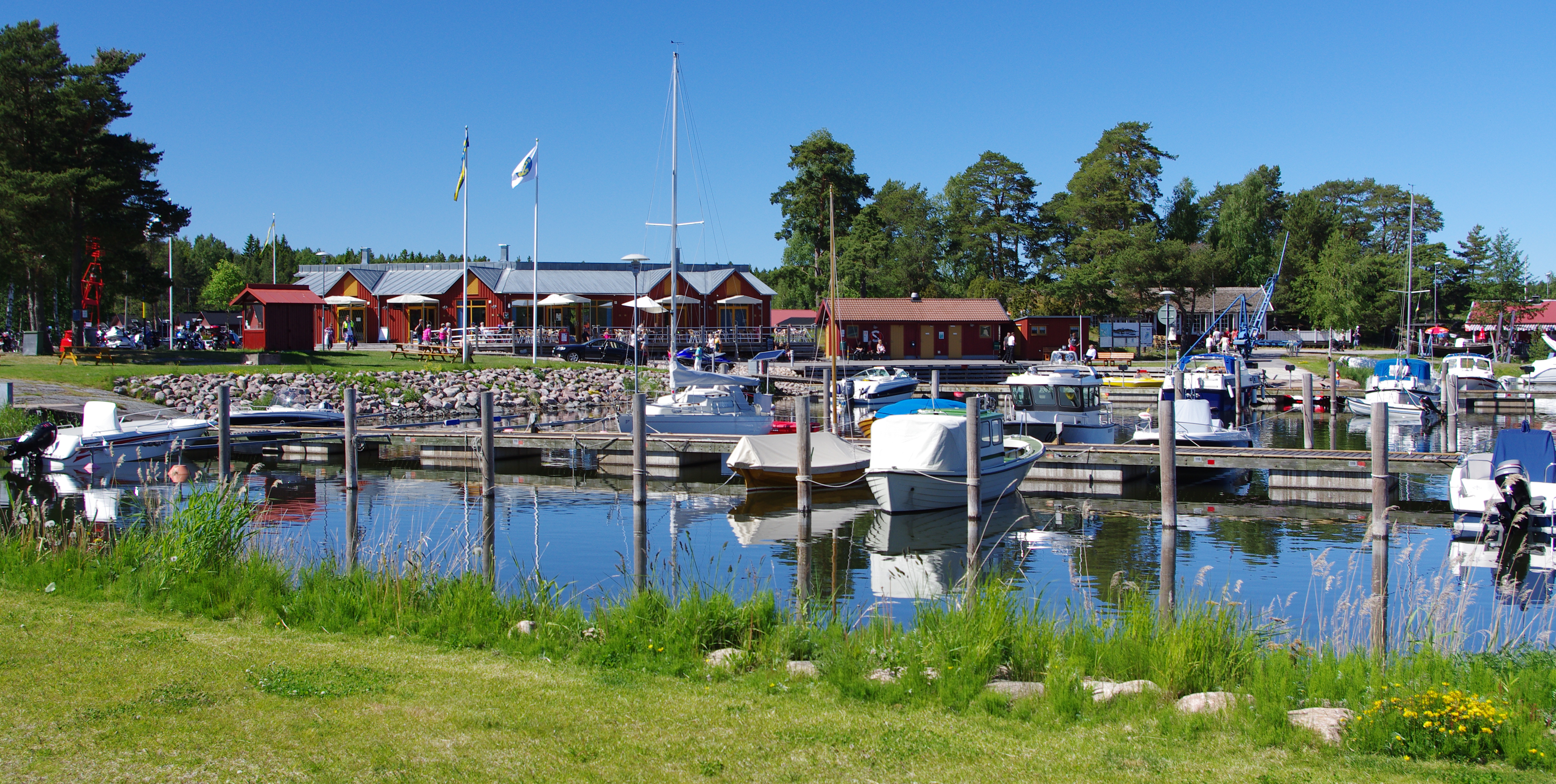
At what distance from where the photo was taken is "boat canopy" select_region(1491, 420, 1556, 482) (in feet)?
59.6

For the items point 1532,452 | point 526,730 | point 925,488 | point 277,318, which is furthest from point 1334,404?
point 277,318

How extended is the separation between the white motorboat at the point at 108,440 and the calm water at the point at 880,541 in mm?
1271

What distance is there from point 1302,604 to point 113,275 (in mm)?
43310

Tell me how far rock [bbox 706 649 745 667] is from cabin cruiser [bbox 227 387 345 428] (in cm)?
2536

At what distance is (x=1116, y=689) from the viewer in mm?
7609

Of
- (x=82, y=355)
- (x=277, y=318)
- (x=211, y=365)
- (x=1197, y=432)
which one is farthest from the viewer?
(x=277, y=318)

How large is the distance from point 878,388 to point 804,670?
34.3 metres

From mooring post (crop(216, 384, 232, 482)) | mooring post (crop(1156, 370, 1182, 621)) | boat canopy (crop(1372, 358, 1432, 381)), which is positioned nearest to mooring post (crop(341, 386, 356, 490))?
mooring post (crop(216, 384, 232, 482))

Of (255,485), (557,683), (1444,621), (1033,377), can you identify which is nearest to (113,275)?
(255,485)

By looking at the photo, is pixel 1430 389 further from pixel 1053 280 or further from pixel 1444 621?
pixel 1444 621

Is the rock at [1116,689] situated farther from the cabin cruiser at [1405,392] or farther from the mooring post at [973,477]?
the cabin cruiser at [1405,392]

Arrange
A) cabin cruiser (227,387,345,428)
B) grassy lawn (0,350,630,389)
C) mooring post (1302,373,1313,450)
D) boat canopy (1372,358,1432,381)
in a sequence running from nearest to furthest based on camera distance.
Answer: mooring post (1302,373,1313,450) → cabin cruiser (227,387,345,428) → grassy lawn (0,350,630,389) → boat canopy (1372,358,1432,381)

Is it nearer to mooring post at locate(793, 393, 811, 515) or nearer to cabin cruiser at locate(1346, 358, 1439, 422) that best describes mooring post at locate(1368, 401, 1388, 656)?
mooring post at locate(793, 393, 811, 515)

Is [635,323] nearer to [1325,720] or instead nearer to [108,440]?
[108,440]
